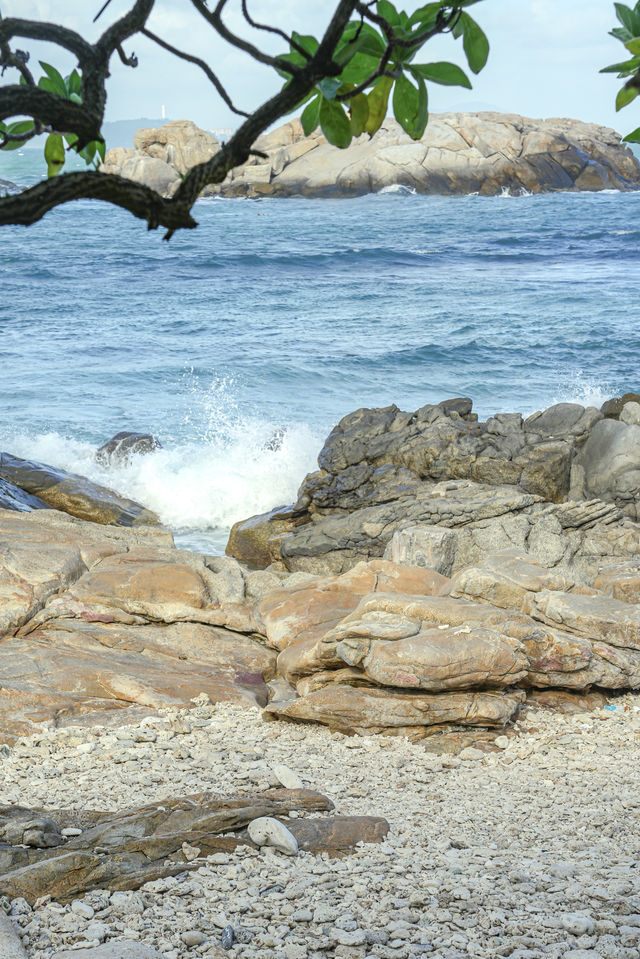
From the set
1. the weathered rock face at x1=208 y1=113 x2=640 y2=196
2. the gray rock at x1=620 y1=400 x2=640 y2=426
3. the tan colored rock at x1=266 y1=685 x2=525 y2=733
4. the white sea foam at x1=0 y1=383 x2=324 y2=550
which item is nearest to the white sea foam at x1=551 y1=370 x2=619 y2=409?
the white sea foam at x1=0 y1=383 x2=324 y2=550

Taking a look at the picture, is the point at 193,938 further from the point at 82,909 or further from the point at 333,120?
the point at 333,120

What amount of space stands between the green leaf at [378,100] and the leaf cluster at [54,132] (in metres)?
0.67

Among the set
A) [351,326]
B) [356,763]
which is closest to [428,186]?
[351,326]

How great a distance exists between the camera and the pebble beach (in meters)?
2.99

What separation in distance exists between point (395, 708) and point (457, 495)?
4.40 m

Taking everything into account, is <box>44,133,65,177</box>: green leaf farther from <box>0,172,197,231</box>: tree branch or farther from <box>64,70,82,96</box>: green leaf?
<box>0,172,197,231</box>: tree branch

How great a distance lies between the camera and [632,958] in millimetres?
2797

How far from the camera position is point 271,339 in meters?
24.6

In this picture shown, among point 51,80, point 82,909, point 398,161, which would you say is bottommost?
point 82,909

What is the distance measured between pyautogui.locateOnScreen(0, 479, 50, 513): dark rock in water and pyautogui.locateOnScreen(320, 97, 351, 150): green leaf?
9.48 metres

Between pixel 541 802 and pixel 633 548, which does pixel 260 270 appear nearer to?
pixel 633 548

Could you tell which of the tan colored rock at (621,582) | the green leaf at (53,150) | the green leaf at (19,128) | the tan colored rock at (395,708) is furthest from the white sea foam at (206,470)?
the green leaf at (19,128)

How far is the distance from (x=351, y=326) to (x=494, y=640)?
2057 cm

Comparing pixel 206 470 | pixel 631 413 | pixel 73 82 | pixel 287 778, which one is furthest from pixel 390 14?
pixel 206 470
